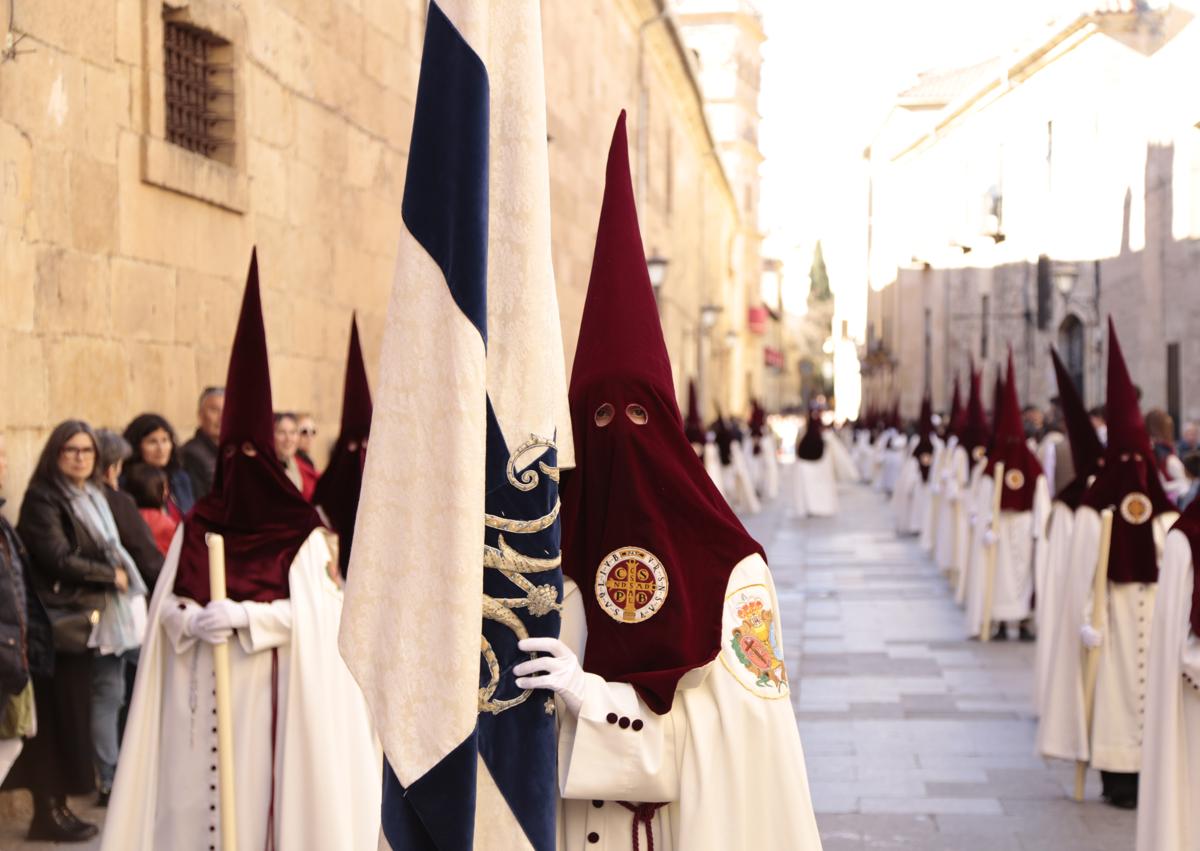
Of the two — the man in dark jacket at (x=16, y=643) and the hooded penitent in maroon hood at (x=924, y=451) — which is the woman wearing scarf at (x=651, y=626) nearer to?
the man in dark jacket at (x=16, y=643)

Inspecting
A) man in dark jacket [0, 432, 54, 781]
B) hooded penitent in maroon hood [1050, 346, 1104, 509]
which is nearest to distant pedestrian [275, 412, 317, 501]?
man in dark jacket [0, 432, 54, 781]

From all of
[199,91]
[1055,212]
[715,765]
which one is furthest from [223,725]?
[1055,212]

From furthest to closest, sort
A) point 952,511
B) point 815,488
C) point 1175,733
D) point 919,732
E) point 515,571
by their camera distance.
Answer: point 815,488, point 952,511, point 919,732, point 1175,733, point 515,571

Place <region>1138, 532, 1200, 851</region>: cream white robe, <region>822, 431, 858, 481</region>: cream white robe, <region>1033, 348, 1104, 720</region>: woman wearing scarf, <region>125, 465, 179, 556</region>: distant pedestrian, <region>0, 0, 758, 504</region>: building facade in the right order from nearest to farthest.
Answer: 1. <region>1138, 532, 1200, 851</region>: cream white robe
2. <region>0, 0, 758, 504</region>: building facade
3. <region>125, 465, 179, 556</region>: distant pedestrian
4. <region>1033, 348, 1104, 720</region>: woman wearing scarf
5. <region>822, 431, 858, 481</region>: cream white robe

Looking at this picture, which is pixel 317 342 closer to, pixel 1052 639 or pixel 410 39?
pixel 410 39

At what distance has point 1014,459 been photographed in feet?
41.4

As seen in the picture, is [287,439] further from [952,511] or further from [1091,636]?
[952,511]

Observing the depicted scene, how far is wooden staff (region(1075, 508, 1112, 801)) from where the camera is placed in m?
7.53

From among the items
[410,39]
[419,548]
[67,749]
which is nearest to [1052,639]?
[67,749]

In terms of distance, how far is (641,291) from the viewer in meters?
3.51

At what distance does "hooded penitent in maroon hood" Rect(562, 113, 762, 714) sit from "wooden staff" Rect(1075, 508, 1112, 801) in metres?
4.51

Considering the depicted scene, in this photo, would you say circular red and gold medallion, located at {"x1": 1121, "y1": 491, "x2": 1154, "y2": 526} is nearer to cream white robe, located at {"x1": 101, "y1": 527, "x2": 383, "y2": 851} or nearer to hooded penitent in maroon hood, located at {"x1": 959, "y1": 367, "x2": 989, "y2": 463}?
cream white robe, located at {"x1": 101, "y1": 527, "x2": 383, "y2": 851}

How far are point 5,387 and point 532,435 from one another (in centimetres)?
498

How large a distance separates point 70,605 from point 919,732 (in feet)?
17.3
